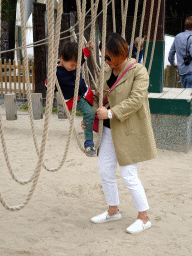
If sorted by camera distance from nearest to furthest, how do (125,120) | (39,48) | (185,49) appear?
(125,120), (185,49), (39,48)

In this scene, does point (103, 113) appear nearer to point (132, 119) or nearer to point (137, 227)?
point (132, 119)

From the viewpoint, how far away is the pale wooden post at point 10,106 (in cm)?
614

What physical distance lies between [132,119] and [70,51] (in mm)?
569

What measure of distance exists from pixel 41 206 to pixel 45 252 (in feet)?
2.49

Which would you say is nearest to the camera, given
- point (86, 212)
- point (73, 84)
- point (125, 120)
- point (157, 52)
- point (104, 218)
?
point (125, 120)

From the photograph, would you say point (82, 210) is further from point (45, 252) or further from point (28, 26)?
point (28, 26)

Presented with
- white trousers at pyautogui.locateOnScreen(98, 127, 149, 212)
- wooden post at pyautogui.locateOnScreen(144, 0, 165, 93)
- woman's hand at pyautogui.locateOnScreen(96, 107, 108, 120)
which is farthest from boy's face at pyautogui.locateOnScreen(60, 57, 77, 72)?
wooden post at pyautogui.locateOnScreen(144, 0, 165, 93)

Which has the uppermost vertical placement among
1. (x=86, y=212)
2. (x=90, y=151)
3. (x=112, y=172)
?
(x=90, y=151)

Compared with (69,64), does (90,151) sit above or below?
below

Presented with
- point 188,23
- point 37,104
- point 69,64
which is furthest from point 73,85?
point 37,104

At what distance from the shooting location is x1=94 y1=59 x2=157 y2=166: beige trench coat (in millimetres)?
2176

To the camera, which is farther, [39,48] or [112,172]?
[39,48]

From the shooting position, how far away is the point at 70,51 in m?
2.24

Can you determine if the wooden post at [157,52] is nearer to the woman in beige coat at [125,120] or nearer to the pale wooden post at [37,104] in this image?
the pale wooden post at [37,104]
